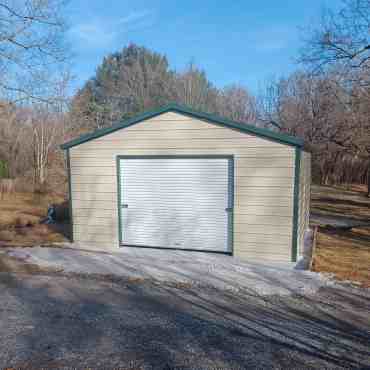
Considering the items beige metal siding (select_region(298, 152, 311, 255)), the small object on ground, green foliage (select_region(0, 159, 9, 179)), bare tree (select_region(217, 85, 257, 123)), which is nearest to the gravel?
beige metal siding (select_region(298, 152, 311, 255))

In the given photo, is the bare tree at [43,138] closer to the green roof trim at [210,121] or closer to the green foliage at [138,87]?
the green foliage at [138,87]

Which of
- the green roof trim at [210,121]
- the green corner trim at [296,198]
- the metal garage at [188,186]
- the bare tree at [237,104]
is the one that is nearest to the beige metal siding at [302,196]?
the metal garage at [188,186]

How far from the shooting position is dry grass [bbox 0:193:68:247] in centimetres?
923

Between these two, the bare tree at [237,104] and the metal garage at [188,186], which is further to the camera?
the bare tree at [237,104]

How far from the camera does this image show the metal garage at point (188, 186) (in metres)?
6.88

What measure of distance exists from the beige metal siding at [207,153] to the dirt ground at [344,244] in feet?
3.65

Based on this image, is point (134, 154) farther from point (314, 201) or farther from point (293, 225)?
point (314, 201)

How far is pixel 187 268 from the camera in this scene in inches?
259

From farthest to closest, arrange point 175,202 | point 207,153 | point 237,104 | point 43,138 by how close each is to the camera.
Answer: point 237,104 < point 43,138 < point 175,202 < point 207,153

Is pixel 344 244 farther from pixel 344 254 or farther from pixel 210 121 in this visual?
pixel 210 121

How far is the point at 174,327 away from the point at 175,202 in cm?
389

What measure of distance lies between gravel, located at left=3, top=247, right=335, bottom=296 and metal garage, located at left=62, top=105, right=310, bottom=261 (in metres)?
0.46

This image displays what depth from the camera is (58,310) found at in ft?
15.2

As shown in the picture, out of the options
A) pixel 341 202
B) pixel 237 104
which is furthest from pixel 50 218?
pixel 237 104
